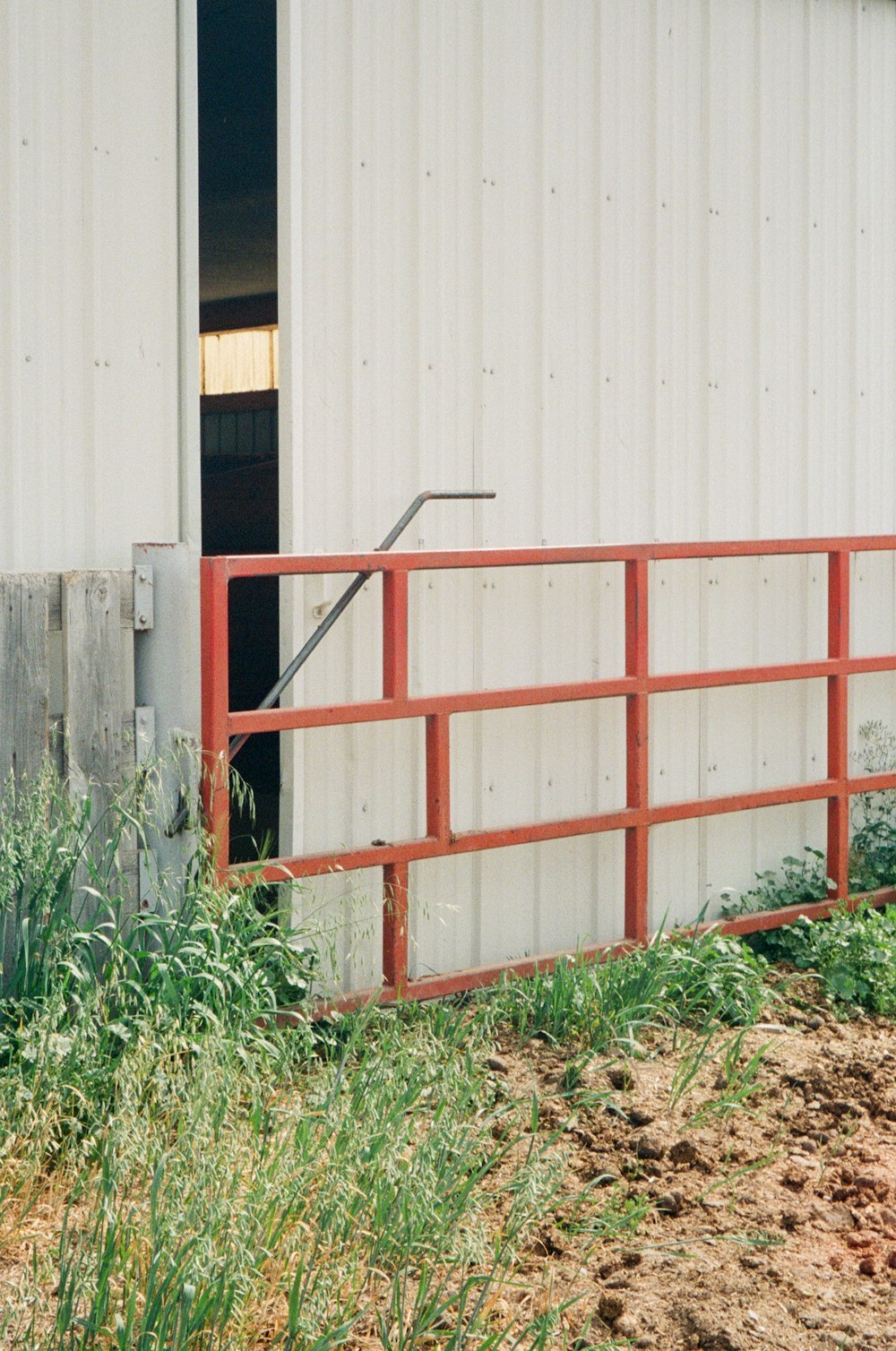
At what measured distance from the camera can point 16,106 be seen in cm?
428

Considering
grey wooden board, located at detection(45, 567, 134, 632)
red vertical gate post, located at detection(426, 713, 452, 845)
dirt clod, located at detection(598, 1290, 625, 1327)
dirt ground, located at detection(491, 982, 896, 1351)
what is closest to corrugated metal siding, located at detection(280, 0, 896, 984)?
red vertical gate post, located at detection(426, 713, 452, 845)

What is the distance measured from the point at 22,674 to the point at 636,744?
2246 millimetres

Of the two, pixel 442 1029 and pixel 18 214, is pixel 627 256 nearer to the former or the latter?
pixel 18 214

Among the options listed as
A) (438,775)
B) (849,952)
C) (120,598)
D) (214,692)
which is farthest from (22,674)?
(849,952)

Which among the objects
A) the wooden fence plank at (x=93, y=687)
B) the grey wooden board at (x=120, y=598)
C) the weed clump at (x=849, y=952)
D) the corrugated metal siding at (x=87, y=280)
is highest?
the corrugated metal siding at (x=87, y=280)

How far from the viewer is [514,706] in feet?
17.1

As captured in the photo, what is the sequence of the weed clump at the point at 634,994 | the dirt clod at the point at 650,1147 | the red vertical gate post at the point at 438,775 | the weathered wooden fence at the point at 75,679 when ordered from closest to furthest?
the dirt clod at the point at 650,1147 < the weathered wooden fence at the point at 75,679 < the weed clump at the point at 634,994 < the red vertical gate post at the point at 438,775

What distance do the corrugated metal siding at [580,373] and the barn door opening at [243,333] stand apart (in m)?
1.08

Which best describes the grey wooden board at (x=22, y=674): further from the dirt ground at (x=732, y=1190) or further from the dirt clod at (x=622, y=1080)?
the dirt clod at (x=622, y=1080)

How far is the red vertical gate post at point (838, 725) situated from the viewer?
20.6ft

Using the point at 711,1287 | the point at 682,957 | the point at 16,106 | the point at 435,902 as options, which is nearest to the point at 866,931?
the point at 682,957

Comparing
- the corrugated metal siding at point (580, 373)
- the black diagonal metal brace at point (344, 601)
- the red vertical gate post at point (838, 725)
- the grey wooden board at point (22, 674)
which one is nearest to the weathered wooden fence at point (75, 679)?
the grey wooden board at point (22, 674)

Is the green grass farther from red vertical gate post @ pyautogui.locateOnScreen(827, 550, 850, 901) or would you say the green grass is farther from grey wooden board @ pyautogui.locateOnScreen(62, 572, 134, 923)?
red vertical gate post @ pyautogui.locateOnScreen(827, 550, 850, 901)

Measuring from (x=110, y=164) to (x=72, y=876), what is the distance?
1.97 metres
